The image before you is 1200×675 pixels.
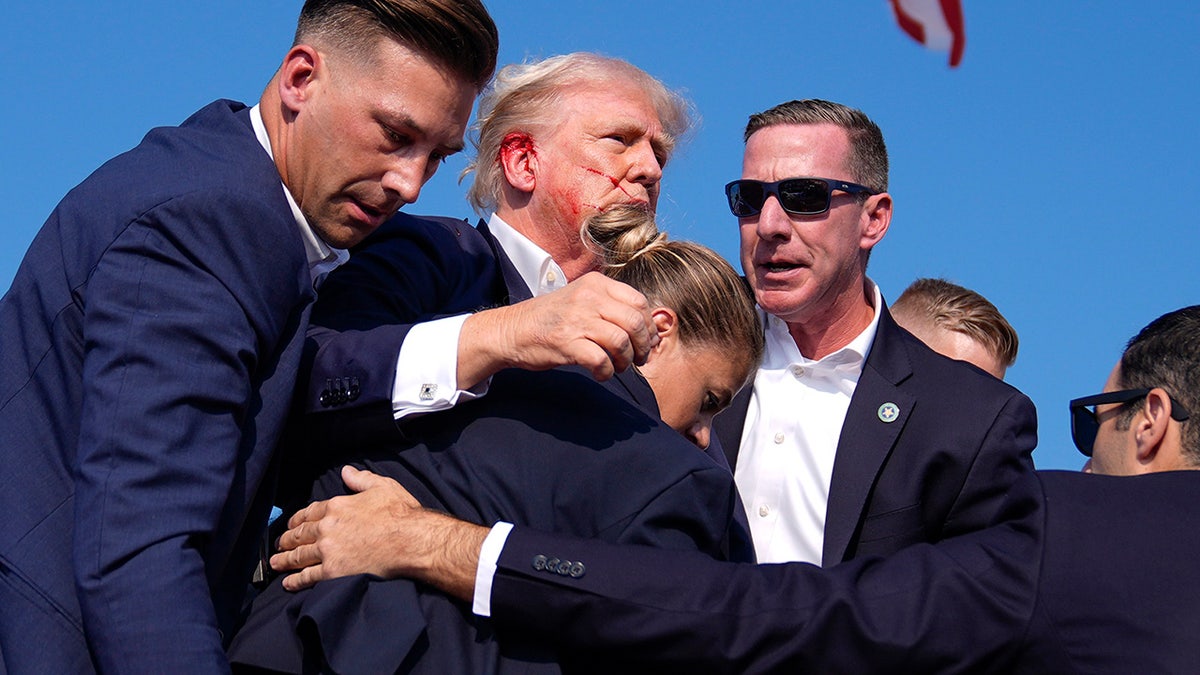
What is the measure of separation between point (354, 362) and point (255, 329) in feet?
1.21

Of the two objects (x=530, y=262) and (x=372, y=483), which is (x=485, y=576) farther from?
(x=530, y=262)

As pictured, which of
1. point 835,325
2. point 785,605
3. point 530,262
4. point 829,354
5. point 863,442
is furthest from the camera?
point 835,325

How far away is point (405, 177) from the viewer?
3590mm

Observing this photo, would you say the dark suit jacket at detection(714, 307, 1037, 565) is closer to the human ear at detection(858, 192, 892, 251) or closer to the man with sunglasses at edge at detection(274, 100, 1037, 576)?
the man with sunglasses at edge at detection(274, 100, 1037, 576)

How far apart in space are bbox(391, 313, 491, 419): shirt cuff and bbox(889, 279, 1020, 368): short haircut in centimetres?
470

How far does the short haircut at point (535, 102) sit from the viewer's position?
17.3 feet

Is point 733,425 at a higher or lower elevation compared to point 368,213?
lower

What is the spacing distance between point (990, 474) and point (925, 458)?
251mm

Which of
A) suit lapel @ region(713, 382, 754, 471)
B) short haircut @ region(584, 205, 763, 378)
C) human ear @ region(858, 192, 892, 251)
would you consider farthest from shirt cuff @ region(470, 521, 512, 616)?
human ear @ region(858, 192, 892, 251)

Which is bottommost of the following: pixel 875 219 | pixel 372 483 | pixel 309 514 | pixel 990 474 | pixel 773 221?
pixel 309 514

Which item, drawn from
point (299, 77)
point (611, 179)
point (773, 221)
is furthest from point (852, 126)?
point (299, 77)

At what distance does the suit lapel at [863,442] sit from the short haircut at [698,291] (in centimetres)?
136

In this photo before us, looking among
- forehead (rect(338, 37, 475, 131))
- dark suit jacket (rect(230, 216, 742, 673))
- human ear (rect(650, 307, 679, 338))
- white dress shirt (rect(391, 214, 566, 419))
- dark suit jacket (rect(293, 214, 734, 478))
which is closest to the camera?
dark suit jacket (rect(230, 216, 742, 673))

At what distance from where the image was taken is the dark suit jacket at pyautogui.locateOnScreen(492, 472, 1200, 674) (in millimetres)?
3266
